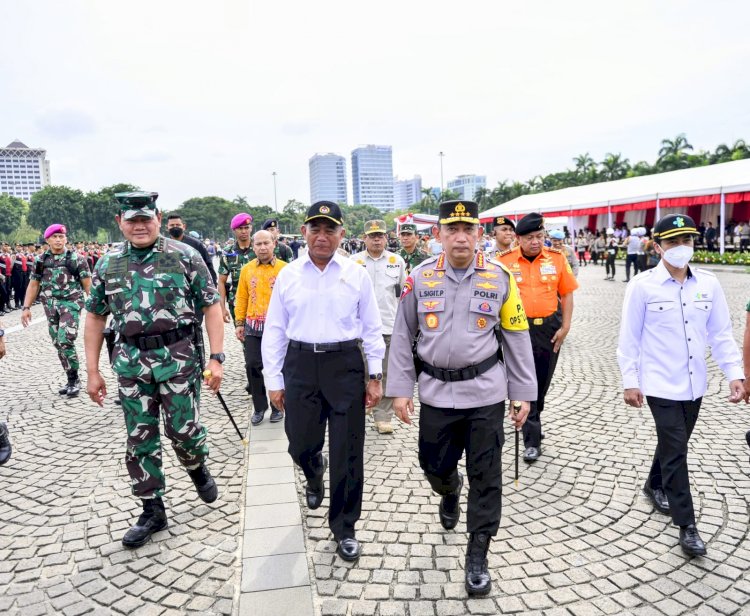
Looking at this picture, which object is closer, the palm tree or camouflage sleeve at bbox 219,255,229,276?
camouflage sleeve at bbox 219,255,229,276

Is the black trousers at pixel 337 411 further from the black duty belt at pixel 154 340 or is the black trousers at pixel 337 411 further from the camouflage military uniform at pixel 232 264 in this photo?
the camouflage military uniform at pixel 232 264

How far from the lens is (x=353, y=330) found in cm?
335

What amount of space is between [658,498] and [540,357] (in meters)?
1.40

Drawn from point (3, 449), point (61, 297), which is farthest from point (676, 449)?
point (61, 297)

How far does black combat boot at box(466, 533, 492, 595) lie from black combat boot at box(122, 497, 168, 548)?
2068mm

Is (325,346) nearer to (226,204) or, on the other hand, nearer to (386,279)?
(386,279)

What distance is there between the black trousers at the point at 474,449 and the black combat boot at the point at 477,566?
0.06 metres

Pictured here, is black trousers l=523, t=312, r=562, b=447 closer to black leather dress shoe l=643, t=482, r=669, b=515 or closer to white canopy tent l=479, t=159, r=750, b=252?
black leather dress shoe l=643, t=482, r=669, b=515

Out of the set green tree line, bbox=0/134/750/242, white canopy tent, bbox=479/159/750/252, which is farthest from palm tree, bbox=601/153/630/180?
white canopy tent, bbox=479/159/750/252

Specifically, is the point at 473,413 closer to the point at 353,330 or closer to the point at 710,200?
the point at 353,330

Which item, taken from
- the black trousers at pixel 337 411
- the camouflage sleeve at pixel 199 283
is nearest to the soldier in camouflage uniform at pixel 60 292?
the camouflage sleeve at pixel 199 283

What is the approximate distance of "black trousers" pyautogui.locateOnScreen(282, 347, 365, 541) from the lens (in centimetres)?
323

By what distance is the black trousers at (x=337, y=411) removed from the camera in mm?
3232

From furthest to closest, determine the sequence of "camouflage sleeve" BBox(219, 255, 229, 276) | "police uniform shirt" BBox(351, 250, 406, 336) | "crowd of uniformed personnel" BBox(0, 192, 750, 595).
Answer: "camouflage sleeve" BBox(219, 255, 229, 276), "police uniform shirt" BBox(351, 250, 406, 336), "crowd of uniformed personnel" BBox(0, 192, 750, 595)
